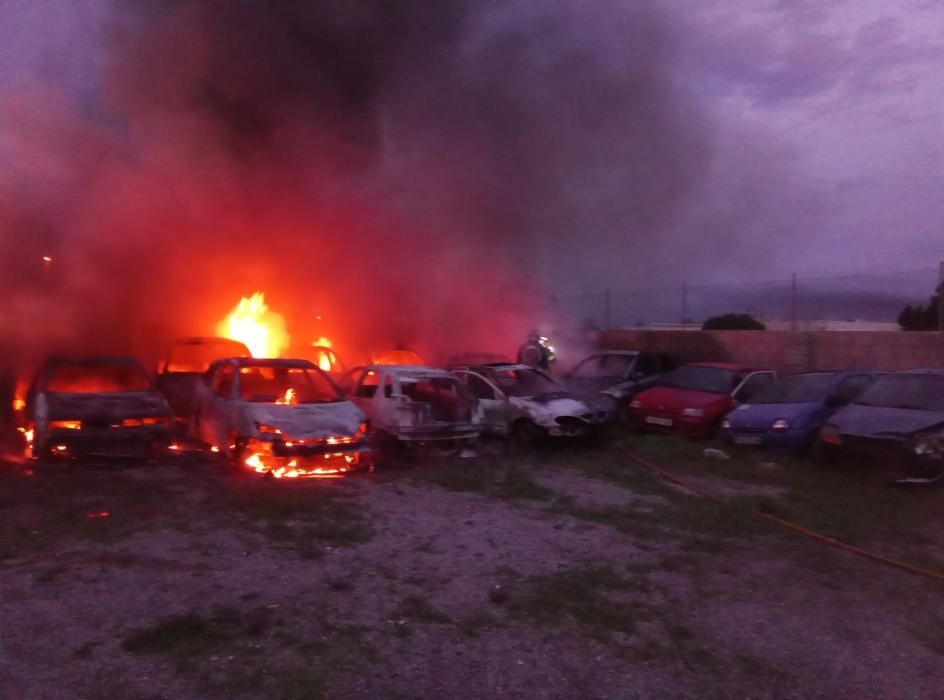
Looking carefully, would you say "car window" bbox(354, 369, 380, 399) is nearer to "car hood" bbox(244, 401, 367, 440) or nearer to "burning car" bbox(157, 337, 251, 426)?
"car hood" bbox(244, 401, 367, 440)

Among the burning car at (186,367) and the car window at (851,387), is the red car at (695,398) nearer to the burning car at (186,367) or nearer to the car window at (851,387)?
the car window at (851,387)

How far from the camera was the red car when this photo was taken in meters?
12.0

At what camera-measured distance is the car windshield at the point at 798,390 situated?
1088cm

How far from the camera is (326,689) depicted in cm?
373

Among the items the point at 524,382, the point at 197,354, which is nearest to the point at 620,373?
the point at 524,382

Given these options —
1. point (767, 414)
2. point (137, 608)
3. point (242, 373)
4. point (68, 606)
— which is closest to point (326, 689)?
point (137, 608)

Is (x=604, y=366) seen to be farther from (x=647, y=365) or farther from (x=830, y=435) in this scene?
(x=830, y=435)

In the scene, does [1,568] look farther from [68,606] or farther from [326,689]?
[326,689]

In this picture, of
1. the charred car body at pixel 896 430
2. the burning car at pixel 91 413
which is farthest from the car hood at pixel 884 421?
the burning car at pixel 91 413

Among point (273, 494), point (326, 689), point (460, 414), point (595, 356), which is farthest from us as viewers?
point (595, 356)

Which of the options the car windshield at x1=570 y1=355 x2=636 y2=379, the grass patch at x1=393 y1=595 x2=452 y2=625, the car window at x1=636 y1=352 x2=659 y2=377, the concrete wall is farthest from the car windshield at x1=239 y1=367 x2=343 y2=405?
the concrete wall

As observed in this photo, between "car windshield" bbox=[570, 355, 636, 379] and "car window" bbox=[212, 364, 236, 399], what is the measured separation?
7.08 meters

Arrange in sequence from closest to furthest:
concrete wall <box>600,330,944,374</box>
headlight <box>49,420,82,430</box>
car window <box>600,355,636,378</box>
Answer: headlight <box>49,420,82,430</box>, concrete wall <box>600,330,944,374</box>, car window <box>600,355,636,378</box>

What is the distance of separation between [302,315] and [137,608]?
1427cm
